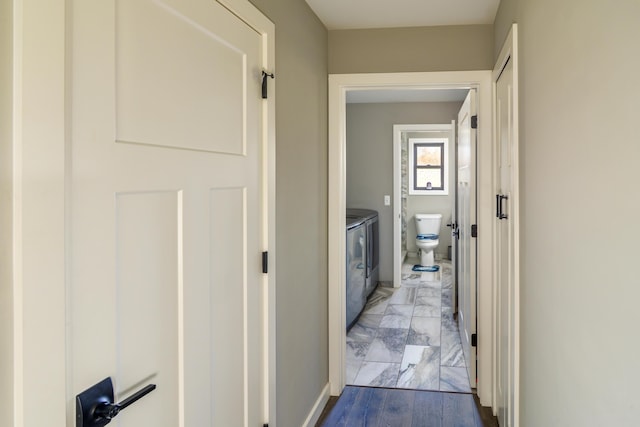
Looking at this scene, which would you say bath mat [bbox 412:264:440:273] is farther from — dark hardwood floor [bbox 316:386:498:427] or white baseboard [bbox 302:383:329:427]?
white baseboard [bbox 302:383:329:427]

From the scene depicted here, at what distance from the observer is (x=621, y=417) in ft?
3.18

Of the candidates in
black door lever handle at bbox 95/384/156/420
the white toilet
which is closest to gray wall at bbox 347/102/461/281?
the white toilet

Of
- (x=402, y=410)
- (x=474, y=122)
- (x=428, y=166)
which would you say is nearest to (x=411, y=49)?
(x=474, y=122)

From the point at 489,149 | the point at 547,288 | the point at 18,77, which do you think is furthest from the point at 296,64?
the point at 18,77

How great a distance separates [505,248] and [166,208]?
5.93ft

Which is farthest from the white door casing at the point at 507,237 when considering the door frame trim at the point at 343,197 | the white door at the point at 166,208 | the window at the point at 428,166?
the window at the point at 428,166

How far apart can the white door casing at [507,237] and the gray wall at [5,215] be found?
179cm

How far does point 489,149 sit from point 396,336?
2.05 meters

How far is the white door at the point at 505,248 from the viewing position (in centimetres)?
231

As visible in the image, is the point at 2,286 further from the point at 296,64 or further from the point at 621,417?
the point at 296,64

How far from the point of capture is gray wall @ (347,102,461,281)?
6.23m

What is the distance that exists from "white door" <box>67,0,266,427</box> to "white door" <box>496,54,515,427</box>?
114cm

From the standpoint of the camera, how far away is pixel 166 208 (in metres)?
1.33

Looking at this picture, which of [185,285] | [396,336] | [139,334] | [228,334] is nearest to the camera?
[139,334]
